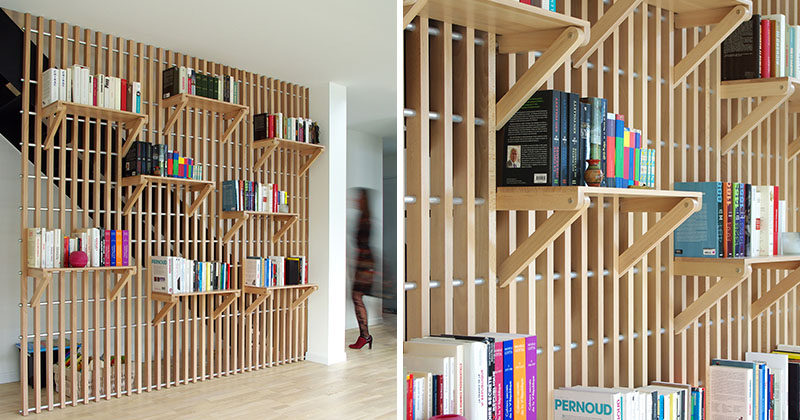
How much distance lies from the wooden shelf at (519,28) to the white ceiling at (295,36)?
353mm

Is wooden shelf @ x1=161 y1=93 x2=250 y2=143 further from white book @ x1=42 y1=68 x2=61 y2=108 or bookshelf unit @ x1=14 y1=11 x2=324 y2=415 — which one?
white book @ x1=42 y1=68 x2=61 y2=108

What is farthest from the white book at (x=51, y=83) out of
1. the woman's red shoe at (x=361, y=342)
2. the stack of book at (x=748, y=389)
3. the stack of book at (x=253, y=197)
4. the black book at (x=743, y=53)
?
the stack of book at (x=748, y=389)

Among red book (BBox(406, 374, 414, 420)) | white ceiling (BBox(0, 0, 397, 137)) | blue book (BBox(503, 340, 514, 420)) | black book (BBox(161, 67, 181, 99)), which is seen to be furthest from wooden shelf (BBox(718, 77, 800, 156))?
black book (BBox(161, 67, 181, 99))

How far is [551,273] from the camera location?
1505 mm

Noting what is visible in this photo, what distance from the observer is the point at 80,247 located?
2.96 meters

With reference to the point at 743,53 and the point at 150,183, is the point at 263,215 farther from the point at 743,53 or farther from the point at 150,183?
the point at 743,53

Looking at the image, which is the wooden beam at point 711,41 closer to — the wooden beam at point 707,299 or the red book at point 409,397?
the wooden beam at point 707,299

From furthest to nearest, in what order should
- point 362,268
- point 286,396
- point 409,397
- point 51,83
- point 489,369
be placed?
point 51,83 < point 286,396 < point 362,268 < point 489,369 < point 409,397

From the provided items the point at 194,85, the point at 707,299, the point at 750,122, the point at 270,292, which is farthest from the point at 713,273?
the point at 194,85

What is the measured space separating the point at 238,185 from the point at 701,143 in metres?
1.62

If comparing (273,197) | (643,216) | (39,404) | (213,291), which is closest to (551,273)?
(643,216)

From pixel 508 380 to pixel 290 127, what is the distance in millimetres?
733

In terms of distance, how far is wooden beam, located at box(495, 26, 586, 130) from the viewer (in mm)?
1165

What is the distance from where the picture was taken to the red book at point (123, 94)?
9.62 ft
